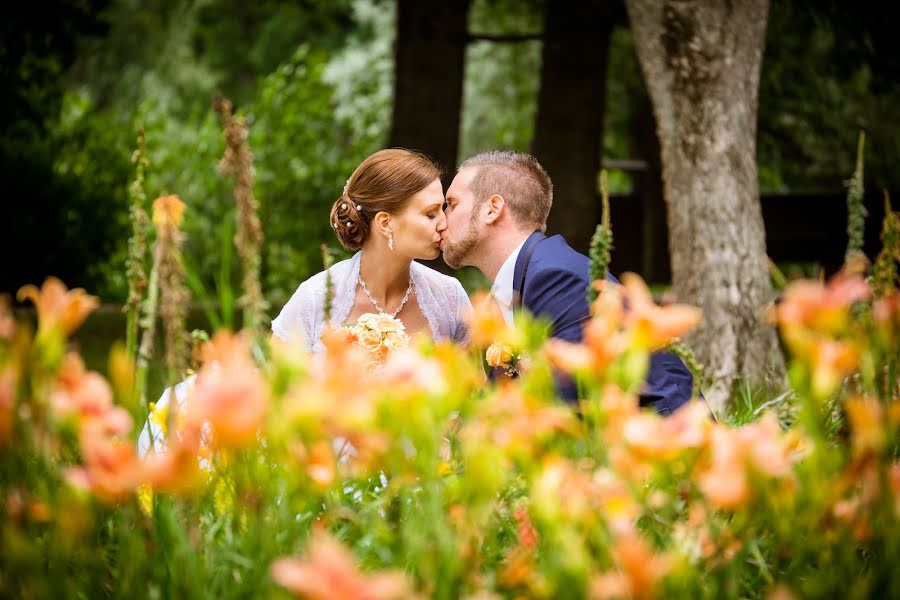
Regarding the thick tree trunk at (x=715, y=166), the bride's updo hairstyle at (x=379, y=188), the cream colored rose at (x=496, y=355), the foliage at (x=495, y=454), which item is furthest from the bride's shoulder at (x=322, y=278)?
the foliage at (x=495, y=454)

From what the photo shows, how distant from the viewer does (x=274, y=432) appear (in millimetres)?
1394

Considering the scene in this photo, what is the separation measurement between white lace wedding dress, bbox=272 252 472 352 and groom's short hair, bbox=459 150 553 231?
0.47 metres

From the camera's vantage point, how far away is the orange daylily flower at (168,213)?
1849 millimetres

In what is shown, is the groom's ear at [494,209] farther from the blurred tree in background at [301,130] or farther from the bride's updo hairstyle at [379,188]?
the blurred tree in background at [301,130]

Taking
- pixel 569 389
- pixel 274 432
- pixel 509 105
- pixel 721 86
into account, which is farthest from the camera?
pixel 509 105

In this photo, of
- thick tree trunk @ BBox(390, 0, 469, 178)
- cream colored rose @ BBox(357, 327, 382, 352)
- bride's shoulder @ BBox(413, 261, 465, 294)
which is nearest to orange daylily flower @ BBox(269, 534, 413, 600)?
cream colored rose @ BBox(357, 327, 382, 352)

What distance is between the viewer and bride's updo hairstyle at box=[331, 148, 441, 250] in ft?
14.4

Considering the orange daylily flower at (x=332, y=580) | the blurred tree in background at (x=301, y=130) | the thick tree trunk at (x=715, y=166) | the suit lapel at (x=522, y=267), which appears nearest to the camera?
the orange daylily flower at (x=332, y=580)

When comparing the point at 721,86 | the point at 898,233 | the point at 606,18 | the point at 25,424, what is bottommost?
the point at 25,424

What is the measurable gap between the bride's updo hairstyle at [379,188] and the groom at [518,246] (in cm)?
16

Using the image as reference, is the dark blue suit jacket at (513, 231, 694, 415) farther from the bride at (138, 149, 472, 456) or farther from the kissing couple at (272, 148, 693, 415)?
the bride at (138, 149, 472, 456)

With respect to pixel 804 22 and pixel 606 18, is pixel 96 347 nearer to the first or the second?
pixel 606 18

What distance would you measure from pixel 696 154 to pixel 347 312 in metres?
2.21

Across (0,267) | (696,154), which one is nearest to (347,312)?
(696,154)
